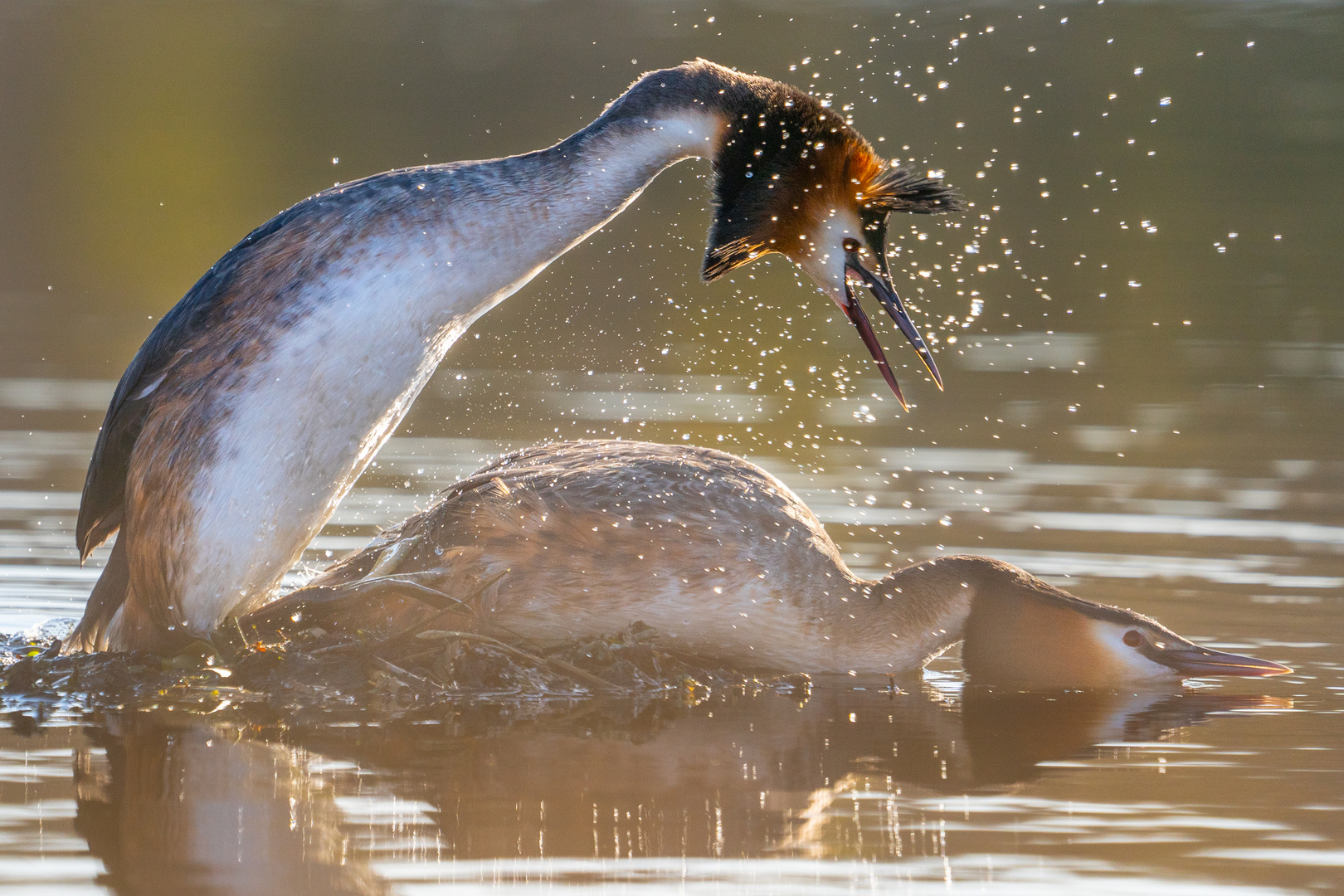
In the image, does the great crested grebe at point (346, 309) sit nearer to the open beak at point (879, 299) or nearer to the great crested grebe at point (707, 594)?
the open beak at point (879, 299)

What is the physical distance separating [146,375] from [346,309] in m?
0.78

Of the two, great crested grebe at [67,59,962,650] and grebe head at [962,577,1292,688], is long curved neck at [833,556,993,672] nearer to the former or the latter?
grebe head at [962,577,1292,688]

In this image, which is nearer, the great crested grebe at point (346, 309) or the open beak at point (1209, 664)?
the great crested grebe at point (346, 309)

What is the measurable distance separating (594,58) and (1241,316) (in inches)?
635

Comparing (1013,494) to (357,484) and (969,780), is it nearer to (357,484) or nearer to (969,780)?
(357,484)

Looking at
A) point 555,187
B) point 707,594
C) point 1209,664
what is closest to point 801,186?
point 555,187

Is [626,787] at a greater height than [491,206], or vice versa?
[491,206]

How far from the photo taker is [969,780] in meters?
5.20

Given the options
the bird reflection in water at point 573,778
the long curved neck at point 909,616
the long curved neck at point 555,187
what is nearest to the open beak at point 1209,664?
the bird reflection in water at point 573,778

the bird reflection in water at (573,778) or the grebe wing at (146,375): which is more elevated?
the grebe wing at (146,375)

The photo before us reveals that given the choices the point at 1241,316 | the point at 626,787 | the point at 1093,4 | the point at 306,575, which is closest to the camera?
the point at 626,787

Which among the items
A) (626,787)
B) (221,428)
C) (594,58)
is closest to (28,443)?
(221,428)

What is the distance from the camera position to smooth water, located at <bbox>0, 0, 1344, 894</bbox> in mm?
4586

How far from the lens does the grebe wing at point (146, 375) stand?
646 centimetres
